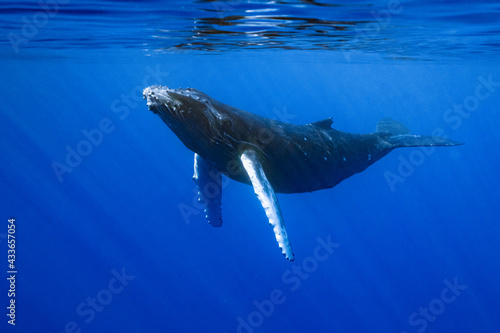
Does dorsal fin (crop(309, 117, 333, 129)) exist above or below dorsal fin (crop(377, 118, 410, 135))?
above

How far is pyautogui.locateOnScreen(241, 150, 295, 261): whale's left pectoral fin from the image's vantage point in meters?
6.49

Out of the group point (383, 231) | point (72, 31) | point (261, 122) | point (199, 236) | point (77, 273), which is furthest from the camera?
point (383, 231)

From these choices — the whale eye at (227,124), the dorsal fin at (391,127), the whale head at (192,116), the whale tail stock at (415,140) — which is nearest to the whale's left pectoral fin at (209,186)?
the whale head at (192,116)

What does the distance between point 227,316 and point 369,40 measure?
21.4 m

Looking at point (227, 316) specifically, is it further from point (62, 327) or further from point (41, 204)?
point (41, 204)

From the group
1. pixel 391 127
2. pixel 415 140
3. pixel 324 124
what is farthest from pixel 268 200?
pixel 391 127

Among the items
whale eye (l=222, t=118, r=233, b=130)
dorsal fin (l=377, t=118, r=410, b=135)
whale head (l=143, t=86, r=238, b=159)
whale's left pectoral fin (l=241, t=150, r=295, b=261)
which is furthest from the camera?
dorsal fin (l=377, t=118, r=410, b=135)

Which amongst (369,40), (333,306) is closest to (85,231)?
(333,306)

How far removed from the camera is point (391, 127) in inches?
503

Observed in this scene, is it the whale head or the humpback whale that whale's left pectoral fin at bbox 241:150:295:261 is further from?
the whale head

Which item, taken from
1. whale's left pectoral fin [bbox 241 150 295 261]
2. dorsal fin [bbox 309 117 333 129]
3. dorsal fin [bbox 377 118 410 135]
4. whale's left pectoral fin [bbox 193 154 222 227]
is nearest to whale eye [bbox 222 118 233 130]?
whale's left pectoral fin [bbox 241 150 295 261]

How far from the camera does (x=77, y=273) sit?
31391 mm

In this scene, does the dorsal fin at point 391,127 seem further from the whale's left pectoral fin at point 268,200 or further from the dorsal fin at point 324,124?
the whale's left pectoral fin at point 268,200

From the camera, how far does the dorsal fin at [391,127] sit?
1242cm
